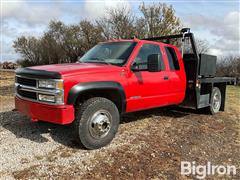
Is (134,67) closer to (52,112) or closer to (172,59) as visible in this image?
(172,59)

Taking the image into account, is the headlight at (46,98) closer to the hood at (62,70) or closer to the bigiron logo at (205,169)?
the hood at (62,70)

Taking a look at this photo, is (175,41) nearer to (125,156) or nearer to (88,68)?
(88,68)

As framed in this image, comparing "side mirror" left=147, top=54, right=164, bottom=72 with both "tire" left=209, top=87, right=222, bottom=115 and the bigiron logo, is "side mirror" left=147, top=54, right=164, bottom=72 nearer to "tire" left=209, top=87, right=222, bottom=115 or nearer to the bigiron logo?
the bigiron logo

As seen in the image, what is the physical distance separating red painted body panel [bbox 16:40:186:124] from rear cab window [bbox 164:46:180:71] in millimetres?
104

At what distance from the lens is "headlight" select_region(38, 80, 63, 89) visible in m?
4.46

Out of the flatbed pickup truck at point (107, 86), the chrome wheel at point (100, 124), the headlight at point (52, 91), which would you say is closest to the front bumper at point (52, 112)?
the flatbed pickup truck at point (107, 86)

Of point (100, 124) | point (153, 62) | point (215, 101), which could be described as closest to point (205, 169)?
point (100, 124)

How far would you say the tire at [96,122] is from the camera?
15.5 ft

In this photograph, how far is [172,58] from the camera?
683 centimetres

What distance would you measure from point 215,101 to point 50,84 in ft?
18.5

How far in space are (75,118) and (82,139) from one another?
1.21ft

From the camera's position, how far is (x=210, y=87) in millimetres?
8047

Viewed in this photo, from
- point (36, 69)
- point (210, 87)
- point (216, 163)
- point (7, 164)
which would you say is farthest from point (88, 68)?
point (210, 87)

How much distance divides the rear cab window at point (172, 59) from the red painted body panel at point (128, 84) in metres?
0.10
